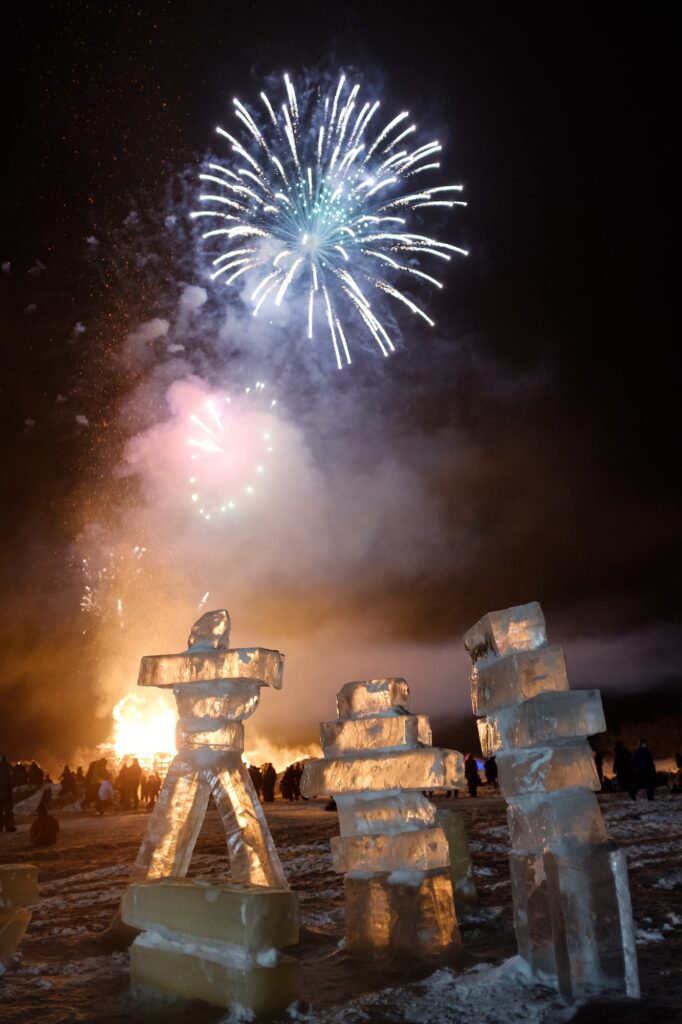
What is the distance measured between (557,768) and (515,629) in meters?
0.90

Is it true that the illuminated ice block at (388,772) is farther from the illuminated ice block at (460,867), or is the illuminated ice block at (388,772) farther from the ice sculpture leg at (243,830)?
the illuminated ice block at (460,867)

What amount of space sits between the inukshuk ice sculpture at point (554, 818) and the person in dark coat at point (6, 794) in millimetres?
14043

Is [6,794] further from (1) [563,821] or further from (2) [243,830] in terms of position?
(1) [563,821]

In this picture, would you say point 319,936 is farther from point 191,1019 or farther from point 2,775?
point 2,775

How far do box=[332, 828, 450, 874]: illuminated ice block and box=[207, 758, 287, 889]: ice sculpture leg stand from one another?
0.61m

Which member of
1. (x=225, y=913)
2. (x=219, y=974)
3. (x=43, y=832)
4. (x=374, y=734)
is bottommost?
(x=219, y=974)

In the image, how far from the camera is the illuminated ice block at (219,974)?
160 inches

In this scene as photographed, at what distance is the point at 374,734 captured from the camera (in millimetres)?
5480

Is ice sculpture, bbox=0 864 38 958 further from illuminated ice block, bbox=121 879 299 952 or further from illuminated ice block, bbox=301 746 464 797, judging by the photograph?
illuminated ice block, bbox=301 746 464 797

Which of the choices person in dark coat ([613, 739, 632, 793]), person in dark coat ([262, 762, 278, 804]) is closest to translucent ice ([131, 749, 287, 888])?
person in dark coat ([613, 739, 632, 793])

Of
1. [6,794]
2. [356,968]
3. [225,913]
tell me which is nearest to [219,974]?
[225,913]

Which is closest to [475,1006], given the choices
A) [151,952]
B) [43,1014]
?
[151,952]

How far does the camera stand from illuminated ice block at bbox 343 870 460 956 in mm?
5184

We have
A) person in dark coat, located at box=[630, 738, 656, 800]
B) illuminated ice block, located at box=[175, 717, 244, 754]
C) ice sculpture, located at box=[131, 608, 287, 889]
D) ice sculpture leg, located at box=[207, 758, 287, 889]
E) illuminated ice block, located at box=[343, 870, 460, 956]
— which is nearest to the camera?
illuminated ice block, located at box=[343, 870, 460, 956]
